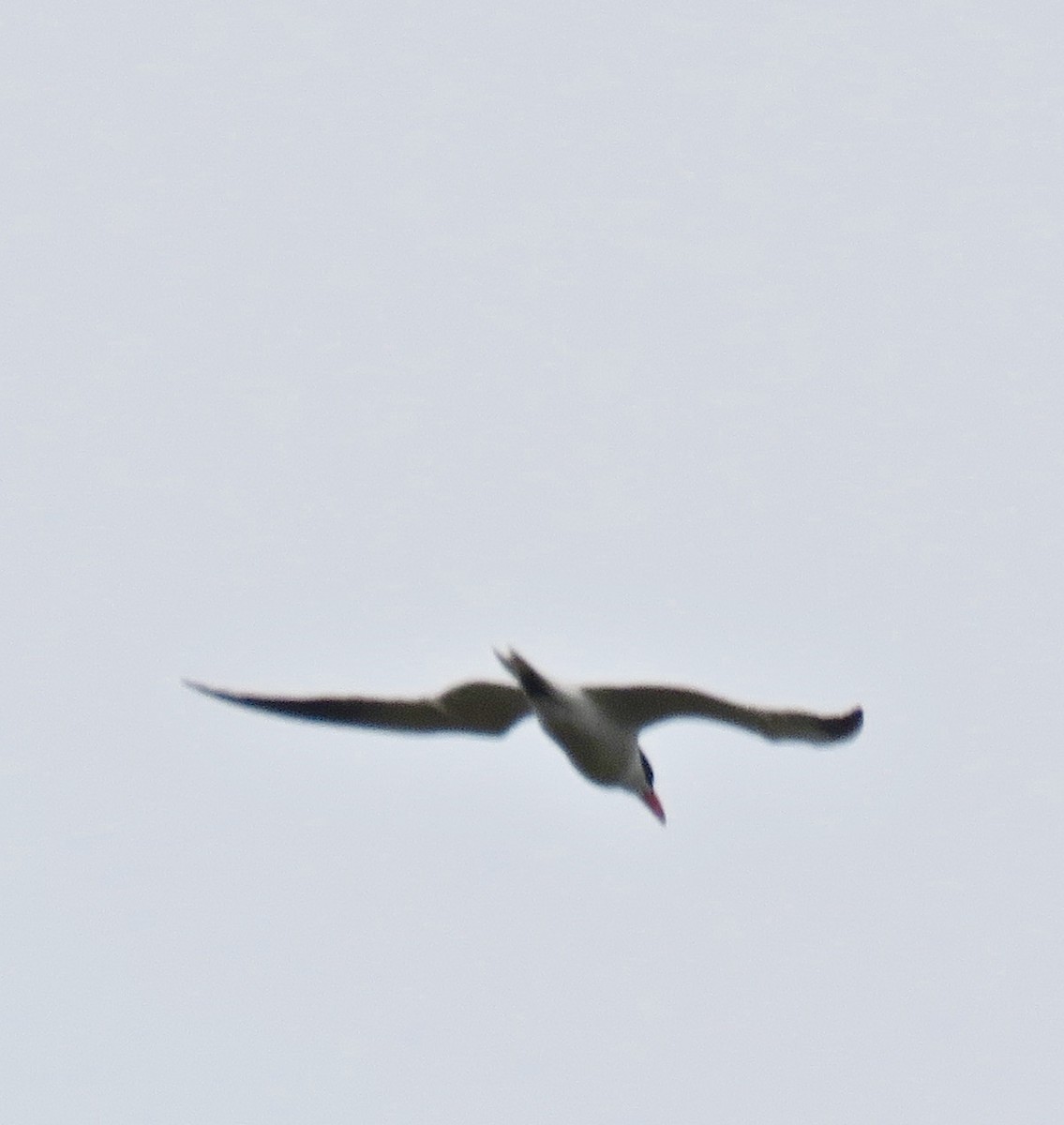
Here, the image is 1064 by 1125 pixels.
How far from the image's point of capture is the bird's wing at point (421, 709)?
1983 cm

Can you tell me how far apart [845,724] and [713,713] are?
0.93 metres

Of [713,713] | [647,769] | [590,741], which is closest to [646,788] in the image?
[647,769]

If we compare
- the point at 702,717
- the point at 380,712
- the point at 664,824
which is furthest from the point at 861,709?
the point at 380,712

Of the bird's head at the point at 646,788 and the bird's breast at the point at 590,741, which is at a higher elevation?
the bird's breast at the point at 590,741

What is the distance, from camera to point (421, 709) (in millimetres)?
20125

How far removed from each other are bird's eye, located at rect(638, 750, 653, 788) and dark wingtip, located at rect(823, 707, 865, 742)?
1.98 metres

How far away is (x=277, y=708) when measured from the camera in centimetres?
1988

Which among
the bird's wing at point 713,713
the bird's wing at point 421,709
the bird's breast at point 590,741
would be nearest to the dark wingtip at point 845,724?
the bird's wing at point 713,713

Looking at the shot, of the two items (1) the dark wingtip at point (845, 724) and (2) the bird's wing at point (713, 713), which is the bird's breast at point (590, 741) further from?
(1) the dark wingtip at point (845, 724)

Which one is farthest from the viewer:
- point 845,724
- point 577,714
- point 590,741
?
point 590,741

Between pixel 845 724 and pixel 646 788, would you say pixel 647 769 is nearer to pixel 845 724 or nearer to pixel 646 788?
pixel 646 788

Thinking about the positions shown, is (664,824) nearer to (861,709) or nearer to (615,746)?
(615,746)

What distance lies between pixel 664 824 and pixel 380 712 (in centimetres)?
223

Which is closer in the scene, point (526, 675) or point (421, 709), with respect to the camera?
point (526, 675)
